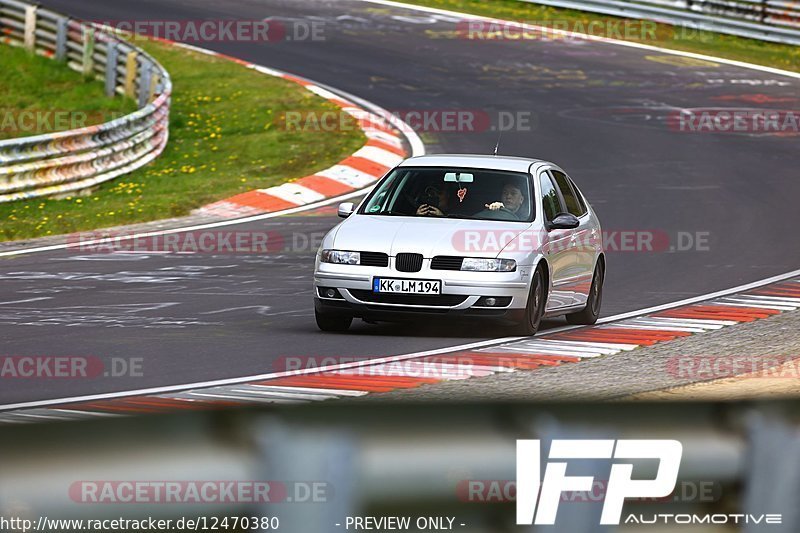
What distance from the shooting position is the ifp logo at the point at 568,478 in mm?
5047

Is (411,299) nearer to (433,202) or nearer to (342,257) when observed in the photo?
(342,257)

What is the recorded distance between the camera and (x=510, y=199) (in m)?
12.5

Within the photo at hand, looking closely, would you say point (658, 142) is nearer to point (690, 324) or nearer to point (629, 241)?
point (629, 241)

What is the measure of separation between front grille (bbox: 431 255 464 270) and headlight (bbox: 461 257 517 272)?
0.12 ft

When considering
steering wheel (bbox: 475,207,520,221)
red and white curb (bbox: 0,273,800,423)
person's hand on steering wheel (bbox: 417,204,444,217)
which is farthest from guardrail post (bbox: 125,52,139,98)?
steering wheel (bbox: 475,207,520,221)

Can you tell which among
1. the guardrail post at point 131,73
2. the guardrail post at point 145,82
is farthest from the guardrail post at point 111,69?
the guardrail post at point 145,82

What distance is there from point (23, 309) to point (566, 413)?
28.6ft

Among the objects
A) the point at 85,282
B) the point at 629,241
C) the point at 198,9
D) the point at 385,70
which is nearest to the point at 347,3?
the point at 198,9

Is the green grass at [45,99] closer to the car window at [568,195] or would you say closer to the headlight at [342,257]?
the car window at [568,195]

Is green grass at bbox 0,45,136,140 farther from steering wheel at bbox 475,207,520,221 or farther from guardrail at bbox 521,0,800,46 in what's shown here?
steering wheel at bbox 475,207,520,221

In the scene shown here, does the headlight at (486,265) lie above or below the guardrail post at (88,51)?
above

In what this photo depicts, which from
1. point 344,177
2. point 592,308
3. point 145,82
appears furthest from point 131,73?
point 592,308

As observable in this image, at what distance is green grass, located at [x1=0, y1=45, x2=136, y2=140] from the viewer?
88.2 ft

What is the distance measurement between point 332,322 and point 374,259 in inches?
27.1
